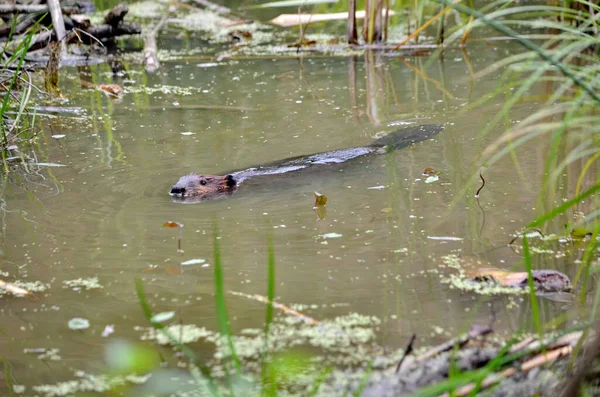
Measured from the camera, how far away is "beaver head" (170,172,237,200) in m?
4.89

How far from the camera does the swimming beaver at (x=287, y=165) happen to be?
4.92 m

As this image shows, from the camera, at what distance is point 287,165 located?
5.42 meters

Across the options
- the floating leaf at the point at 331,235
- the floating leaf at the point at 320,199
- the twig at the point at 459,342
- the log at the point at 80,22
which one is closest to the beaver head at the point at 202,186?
the floating leaf at the point at 320,199

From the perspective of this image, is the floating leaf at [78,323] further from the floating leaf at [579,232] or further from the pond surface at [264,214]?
the floating leaf at [579,232]

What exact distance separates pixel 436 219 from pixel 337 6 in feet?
25.8

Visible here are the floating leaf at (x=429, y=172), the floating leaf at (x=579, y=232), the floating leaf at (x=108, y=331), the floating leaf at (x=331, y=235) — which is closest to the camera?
the floating leaf at (x=108, y=331)

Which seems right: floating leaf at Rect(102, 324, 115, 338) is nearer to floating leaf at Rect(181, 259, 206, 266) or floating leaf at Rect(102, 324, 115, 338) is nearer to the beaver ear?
floating leaf at Rect(181, 259, 206, 266)

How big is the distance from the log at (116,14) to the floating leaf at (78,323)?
7.02 meters

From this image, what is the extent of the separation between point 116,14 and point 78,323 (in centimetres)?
722

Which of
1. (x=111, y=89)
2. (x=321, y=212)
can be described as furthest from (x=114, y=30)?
(x=321, y=212)

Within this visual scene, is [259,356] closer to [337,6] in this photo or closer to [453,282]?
[453,282]

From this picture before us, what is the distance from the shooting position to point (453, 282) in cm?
326

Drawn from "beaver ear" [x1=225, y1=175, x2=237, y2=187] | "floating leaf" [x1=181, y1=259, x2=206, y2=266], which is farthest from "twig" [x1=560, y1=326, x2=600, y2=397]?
"beaver ear" [x1=225, y1=175, x2=237, y2=187]

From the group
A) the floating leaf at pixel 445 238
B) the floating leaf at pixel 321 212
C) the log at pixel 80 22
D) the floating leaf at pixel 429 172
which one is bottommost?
the floating leaf at pixel 321 212
